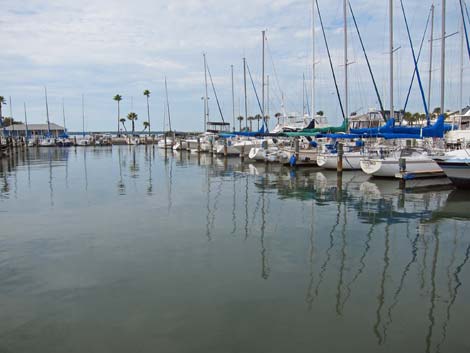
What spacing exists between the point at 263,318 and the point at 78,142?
9372 centimetres

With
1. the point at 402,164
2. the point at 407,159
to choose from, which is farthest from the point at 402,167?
the point at 407,159

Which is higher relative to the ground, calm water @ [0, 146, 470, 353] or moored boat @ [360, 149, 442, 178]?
moored boat @ [360, 149, 442, 178]

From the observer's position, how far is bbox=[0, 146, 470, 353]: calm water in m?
6.70

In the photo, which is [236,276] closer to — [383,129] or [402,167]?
[402,167]

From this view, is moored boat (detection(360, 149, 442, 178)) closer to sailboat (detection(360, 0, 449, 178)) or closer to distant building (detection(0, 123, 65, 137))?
sailboat (detection(360, 0, 449, 178))

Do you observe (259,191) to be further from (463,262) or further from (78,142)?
(78,142)

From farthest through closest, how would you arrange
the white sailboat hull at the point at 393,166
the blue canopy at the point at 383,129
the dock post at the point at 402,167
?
the blue canopy at the point at 383,129 → the white sailboat hull at the point at 393,166 → the dock post at the point at 402,167

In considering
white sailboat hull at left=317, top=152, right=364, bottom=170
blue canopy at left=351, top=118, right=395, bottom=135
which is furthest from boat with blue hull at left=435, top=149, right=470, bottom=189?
white sailboat hull at left=317, top=152, right=364, bottom=170

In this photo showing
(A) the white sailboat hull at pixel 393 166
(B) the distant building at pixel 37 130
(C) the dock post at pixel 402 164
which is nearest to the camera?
(C) the dock post at pixel 402 164

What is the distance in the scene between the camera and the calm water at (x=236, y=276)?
6699 mm

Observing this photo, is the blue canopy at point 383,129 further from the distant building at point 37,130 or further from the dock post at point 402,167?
the distant building at point 37,130

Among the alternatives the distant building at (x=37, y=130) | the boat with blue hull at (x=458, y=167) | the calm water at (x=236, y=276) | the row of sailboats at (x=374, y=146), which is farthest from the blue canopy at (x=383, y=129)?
the distant building at (x=37, y=130)

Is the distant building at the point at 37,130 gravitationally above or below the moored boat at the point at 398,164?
above

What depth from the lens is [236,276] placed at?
933 centimetres
